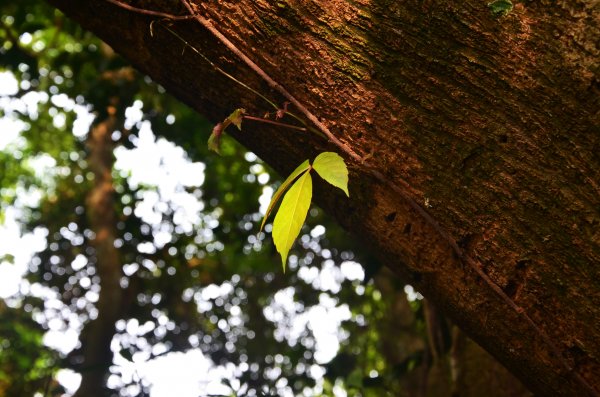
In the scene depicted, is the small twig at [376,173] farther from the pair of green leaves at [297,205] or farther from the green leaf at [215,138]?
the pair of green leaves at [297,205]

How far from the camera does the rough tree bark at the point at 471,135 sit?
121cm

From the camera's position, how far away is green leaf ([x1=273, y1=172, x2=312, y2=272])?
1.06 metres

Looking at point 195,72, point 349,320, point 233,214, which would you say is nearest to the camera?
point 195,72

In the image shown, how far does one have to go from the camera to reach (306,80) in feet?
4.37

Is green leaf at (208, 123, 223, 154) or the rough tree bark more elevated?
the rough tree bark

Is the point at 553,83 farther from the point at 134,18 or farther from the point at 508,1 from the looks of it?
the point at 134,18

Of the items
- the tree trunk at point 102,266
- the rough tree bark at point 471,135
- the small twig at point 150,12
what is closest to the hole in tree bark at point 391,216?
the rough tree bark at point 471,135

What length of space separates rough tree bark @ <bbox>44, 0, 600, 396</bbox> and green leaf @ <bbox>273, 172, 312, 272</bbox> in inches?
11.6

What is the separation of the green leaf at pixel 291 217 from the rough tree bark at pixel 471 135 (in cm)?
29

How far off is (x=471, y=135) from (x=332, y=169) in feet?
1.18

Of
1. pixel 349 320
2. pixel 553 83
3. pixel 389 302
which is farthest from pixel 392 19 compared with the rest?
pixel 349 320

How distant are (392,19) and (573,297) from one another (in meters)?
0.68

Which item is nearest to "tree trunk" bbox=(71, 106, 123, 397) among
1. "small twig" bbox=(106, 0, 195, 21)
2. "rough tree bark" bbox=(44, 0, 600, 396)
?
"small twig" bbox=(106, 0, 195, 21)

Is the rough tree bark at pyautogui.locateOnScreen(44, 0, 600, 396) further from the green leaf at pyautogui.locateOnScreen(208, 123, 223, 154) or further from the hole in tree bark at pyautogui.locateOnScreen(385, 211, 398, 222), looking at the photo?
the green leaf at pyautogui.locateOnScreen(208, 123, 223, 154)
